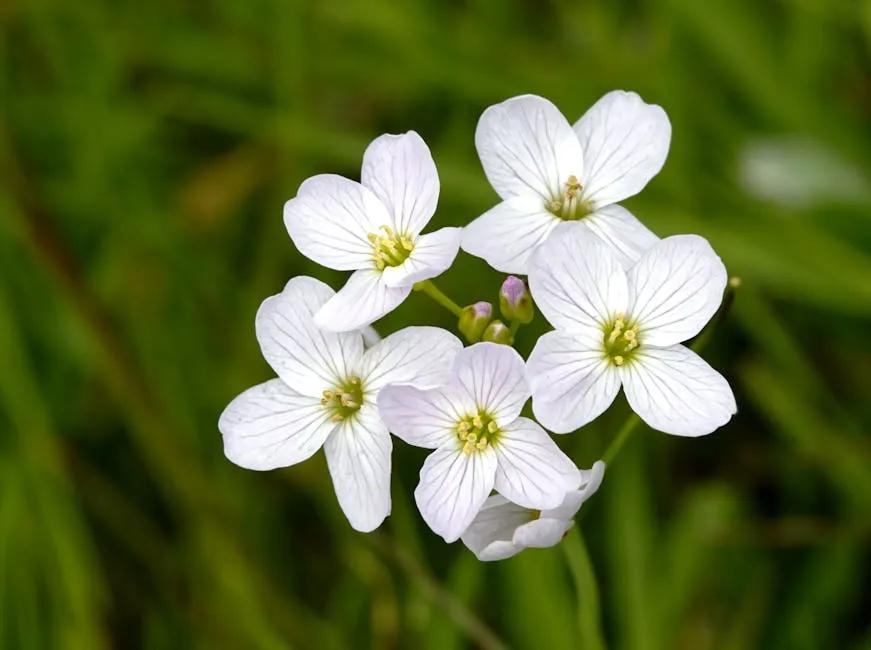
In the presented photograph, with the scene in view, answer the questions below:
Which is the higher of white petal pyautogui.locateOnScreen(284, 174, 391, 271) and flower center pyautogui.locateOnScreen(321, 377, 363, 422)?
white petal pyautogui.locateOnScreen(284, 174, 391, 271)

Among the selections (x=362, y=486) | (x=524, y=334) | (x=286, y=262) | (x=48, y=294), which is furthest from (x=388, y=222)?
(x=48, y=294)

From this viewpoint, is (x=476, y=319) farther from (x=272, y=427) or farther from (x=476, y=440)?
(x=272, y=427)

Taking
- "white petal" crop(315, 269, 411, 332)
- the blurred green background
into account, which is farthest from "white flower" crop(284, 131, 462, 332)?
the blurred green background

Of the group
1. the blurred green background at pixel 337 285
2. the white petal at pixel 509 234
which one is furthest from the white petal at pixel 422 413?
the blurred green background at pixel 337 285

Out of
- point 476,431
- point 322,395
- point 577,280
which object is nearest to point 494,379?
point 476,431

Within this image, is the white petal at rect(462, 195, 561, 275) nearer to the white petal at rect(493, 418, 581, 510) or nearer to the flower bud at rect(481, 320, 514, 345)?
the flower bud at rect(481, 320, 514, 345)

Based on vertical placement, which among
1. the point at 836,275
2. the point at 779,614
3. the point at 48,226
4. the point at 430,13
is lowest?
the point at 779,614

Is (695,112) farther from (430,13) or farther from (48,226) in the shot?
(48,226)
